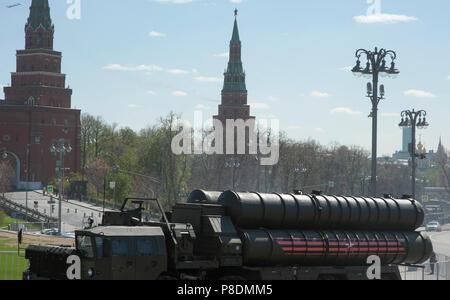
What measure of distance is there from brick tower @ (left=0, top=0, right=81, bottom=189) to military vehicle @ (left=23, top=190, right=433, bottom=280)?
107315 mm

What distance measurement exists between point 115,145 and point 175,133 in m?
42.6

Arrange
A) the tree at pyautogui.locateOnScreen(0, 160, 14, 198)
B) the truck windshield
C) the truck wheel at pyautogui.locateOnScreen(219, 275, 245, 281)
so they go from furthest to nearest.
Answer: the tree at pyautogui.locateOnScreen(0, 160, 14, 198)
the truck wheel at pyautogui.locateOnScreen(219, 275, 245, 281)
the truck windshield

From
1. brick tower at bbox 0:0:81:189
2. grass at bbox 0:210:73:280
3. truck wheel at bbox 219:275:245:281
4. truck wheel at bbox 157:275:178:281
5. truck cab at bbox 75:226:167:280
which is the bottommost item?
grass at bbox 0:210:73:280

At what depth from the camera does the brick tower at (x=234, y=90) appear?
159 m

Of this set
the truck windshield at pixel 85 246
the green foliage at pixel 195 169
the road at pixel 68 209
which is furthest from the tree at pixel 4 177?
the truck windshield at pixel 85 246

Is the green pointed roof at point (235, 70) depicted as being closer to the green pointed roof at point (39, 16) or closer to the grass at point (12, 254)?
the green pointed roof at point (39, 16)

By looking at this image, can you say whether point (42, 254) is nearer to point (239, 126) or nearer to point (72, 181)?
point (72, 181)

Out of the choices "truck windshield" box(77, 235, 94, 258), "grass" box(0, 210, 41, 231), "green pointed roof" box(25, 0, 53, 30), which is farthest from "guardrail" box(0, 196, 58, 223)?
"truck windshield" box(77, 235, 94, 258)

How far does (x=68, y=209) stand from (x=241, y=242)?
7921 cm

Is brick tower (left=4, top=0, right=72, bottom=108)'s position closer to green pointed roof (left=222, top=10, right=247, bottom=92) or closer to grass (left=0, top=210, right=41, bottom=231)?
grass (left=0, top=210, right=41, bottom=231)

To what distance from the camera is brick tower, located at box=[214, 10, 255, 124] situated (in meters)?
159

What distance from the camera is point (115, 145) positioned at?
474ft

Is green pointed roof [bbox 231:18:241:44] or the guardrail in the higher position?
green pointed roof [bbox 231:18:241:44]
